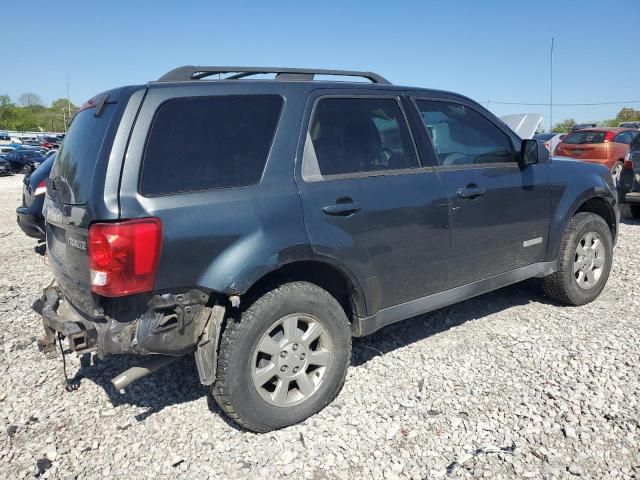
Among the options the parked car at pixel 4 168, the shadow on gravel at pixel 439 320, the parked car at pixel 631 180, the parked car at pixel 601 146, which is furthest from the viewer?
the parked car at pixel 4 168

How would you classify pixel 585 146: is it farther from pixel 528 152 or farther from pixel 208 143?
pixel 208 143

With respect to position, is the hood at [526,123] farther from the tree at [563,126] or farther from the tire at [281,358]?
the tree at [563,126]

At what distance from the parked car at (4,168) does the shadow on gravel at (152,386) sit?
1057 inches

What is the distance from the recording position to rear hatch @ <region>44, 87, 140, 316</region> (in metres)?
2.53

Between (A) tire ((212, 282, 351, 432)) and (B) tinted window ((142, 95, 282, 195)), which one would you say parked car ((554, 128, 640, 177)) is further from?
(B) tinted window ((142, 95, 282, 195))

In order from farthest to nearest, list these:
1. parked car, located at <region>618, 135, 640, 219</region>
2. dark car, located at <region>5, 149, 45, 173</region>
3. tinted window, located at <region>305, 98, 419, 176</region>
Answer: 1. dark car, located at <region>5, 149, 45, 173</region>
2. parked car, located at <region>618, 135, 640, 219</region>
3. tinted window, located at <region>305, 98, 419, 176</region>

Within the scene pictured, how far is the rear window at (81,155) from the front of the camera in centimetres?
263

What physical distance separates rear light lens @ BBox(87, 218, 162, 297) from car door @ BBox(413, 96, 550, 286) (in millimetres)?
2022

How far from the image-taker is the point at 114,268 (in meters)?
2.46

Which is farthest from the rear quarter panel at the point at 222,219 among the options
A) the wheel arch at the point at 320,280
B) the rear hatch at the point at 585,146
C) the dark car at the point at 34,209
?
the rear hatch at the point at 585,146

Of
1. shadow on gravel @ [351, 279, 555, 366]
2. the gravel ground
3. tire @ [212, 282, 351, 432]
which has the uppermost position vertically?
tire @ [212, 282, 351, 432]

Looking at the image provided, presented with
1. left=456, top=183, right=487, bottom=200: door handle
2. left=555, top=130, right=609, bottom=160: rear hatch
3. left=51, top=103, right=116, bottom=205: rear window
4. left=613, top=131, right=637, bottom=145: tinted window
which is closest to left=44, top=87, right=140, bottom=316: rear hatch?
left=51, top=103, right=116, bottom=205: rear window

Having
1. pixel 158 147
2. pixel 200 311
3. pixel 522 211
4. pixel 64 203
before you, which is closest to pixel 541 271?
pixel 522 211

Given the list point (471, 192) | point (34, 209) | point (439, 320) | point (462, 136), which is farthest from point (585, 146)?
point (34, 209)
